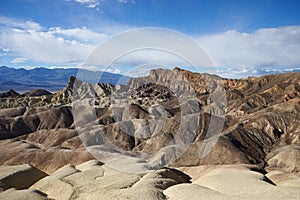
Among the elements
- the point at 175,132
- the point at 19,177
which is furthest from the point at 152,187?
the point at 175,132

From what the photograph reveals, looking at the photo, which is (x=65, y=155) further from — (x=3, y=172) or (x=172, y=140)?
(x=172, y=140)

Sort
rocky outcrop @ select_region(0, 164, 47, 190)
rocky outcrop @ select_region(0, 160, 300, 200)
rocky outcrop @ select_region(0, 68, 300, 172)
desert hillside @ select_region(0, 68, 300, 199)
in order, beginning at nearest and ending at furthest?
rocky outcrop @ select_region(0, 160, 300, 200), desert hillside @ select_region(0, 68, 300, 199), rocky outcrop @ select_region(0, 164, 47, 190), rocky outcrop @ select_region(0, 68, 300, 172)

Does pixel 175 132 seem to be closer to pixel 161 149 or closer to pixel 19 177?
pixel 161 149

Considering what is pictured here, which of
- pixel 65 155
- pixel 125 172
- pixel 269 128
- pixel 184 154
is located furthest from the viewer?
pixel 269 128

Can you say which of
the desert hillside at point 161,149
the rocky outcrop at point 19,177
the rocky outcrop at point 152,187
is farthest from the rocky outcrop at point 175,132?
the rocky outcrop at point 19,177

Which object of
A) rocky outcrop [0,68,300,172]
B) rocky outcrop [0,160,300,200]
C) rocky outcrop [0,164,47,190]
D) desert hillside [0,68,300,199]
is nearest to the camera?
rocky outcrop [0,160,300,200]

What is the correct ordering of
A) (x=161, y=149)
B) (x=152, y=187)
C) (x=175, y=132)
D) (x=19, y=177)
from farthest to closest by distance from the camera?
(x=175, y=132), (x=161, y=149), (x=19, y=177), (x=152, y=187)

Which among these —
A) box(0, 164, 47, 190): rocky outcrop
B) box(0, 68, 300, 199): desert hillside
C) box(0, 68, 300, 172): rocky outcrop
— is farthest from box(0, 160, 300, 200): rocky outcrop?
box(0, 68, 300, 172): rocky outcrop

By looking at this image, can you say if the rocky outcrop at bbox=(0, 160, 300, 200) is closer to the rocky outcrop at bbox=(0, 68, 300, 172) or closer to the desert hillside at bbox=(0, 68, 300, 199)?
the desert hillside at bbox=(0, 68, 300, 199)

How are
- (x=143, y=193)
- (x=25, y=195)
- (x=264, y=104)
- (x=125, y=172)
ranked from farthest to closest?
(x=264, y=104), (x=125, y=172), (x=25, y=195), (x=143, y=193)

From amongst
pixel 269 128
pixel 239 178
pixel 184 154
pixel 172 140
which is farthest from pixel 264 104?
pixel 239 178

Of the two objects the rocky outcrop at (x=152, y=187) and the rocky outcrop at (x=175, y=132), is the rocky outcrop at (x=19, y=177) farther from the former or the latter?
the rocky outcrop at (x=175, y=132)
